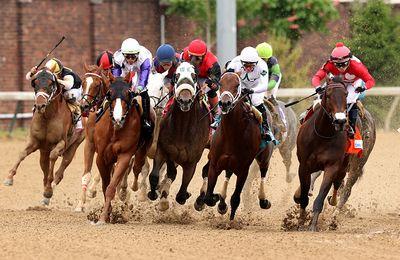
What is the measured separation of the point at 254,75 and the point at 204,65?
698 millimetres

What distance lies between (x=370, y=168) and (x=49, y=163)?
6.27m

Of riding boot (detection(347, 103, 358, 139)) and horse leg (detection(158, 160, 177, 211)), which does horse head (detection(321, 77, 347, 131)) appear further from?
horse leg (detection(158, 160, 177, 211))

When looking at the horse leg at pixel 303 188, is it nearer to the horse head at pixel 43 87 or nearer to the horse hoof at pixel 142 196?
the horse hoof at pixel 142 196

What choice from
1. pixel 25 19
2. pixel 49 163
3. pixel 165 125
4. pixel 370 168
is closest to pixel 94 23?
pixel 25 19

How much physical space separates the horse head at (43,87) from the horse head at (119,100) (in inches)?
76.4

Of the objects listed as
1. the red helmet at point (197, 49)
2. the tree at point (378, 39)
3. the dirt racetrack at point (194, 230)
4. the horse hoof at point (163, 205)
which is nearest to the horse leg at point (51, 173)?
the dirt racetrack at point (194, 230)

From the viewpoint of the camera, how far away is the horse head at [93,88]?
44.4ft

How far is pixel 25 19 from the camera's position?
26.3 metres

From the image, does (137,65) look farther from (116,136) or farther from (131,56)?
(116,136)

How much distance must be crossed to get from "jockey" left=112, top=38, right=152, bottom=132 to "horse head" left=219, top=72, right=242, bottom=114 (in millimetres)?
1071

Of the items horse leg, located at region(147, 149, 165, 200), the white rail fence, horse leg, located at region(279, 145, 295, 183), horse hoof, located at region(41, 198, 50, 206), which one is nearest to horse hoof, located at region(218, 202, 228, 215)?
horse leg, located at region(147, 149, 165, 200)

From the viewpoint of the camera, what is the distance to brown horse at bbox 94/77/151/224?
1296 cm

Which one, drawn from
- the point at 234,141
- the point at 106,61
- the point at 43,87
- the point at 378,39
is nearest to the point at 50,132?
the point at 43,87

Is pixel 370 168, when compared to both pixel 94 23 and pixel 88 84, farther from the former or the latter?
pixel 94 23
